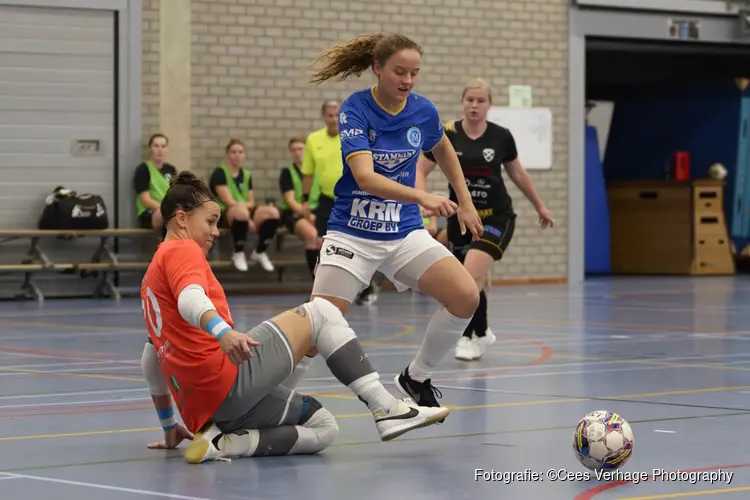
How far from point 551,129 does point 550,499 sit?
56.9ft

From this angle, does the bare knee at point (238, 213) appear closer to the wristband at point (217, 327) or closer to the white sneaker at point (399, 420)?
the white sneaker at point (399, 420)

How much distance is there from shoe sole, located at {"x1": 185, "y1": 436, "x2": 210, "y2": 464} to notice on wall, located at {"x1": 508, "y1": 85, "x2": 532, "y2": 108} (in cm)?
1629

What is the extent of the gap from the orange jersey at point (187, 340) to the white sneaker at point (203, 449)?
2.4 inches

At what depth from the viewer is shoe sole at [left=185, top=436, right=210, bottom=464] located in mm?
5387

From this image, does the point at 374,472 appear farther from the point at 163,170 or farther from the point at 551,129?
the point at 551,129

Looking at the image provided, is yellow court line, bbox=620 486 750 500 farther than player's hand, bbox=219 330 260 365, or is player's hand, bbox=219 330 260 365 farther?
player's hand, bbox=219 330 260 365

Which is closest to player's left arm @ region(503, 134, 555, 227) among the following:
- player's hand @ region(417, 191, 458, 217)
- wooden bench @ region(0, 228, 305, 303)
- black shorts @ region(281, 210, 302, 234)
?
player's hand @ region(417, 191, 458, 217)

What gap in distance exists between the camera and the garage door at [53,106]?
1730 centimetres

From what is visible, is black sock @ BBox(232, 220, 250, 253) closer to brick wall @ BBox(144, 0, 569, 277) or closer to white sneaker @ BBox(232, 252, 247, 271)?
white sneaker @ BBox(232, 252, 247, 271)

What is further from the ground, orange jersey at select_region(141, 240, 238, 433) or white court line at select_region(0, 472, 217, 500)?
orange jersey at select_region(141, 240, 238, 433)

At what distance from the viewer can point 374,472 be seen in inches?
205

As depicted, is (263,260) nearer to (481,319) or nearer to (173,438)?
(481,319)

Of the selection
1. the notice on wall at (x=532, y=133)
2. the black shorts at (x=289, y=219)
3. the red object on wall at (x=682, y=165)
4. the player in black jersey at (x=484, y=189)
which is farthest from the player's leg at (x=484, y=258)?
the red object on wall at (x=682, y=165)

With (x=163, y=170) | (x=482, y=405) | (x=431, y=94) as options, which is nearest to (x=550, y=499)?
(x=482, y=405)
